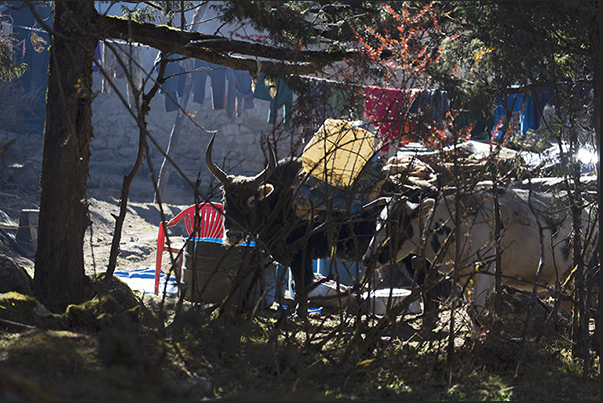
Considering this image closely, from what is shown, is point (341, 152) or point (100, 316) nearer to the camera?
point (100, 316)

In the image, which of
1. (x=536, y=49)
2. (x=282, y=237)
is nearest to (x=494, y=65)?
(x=536, y=49)

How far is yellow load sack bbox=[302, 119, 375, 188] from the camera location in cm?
381

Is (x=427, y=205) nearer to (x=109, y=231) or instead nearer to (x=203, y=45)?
(x=203, y=45)

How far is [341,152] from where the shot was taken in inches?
171

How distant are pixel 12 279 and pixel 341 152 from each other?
244 centimetres

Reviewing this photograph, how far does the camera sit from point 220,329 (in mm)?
3529

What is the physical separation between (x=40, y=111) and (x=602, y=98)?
1832 centimetres

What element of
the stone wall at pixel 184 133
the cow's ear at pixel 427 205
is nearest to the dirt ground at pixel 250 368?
the cow's ear at pixel 427 205

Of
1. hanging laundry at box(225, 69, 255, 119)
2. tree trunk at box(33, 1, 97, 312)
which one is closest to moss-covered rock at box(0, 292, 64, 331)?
tree trunk at box(33, 1, 97, 312)

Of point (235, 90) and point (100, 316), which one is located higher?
point (235, 90)

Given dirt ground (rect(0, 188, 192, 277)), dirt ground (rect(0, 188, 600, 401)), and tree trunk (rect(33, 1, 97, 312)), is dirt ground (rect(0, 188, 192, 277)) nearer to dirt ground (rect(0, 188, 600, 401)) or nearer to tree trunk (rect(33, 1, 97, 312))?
tree trunk (rect(33, 1, 97, 312))

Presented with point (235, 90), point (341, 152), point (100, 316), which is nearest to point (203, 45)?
point (341, 152)

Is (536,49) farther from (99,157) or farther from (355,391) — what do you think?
(99,157)

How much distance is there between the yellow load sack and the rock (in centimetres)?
210
